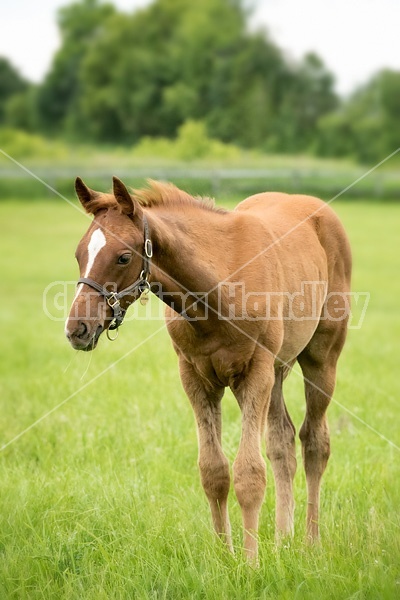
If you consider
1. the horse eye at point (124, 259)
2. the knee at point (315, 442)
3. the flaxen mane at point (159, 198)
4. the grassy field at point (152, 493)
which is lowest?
the grassy field at point (152, 493)

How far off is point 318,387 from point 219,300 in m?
1.44

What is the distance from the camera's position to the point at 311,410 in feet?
18.0

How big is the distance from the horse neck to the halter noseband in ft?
0.43

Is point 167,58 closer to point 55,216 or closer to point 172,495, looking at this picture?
point 55,216

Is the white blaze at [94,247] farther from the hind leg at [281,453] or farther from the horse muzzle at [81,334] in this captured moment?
the hind leg at [281,453]

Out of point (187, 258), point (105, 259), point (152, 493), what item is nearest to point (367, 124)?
point (152, 493)

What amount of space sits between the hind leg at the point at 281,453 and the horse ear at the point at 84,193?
187 cm

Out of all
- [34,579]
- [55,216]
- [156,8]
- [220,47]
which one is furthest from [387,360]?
[156,8]

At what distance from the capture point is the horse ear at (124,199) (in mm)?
3777

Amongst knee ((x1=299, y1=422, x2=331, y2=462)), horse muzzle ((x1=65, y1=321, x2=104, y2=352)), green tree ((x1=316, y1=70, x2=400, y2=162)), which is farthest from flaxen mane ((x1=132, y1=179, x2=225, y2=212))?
green tree ((x1=316, y1=70, x2=400, y2=162))

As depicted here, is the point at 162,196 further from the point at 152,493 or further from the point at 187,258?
the point at 152,493

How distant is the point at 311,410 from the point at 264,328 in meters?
1.24

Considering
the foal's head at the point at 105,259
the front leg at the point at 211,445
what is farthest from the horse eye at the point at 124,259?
the front leg at the point at 211,445

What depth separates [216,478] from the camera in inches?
180
